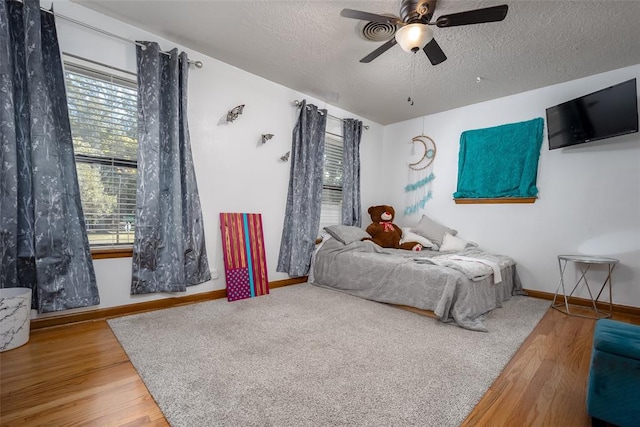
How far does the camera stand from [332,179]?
405 cm

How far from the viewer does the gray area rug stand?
1227mm

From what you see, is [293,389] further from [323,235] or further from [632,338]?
[323,235]

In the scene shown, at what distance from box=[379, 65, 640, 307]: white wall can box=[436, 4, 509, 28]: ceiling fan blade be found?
212cm

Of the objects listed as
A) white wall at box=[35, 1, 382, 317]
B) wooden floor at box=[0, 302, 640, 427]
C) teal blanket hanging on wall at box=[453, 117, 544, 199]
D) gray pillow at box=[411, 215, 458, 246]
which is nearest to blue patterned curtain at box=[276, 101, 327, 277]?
white wall at box=[35, 1, 382, 317]

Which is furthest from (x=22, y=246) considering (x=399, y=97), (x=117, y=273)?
(x=399, y=97)

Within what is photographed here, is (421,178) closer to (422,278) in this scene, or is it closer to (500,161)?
(500,161)

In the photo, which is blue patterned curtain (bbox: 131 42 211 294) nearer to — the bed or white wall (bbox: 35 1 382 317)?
white wall (bbox: 35 1 382 317)

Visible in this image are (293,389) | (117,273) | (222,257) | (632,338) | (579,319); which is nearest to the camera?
(632,338)

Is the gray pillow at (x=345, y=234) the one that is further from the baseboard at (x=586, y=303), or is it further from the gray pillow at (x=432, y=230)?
the baseboard at (x=586, y=303)

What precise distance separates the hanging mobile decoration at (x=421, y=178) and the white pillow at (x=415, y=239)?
56 centimetres

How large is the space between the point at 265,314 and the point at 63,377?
50.9 inches

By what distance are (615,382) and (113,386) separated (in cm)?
225

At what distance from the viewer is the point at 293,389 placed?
1.37 m

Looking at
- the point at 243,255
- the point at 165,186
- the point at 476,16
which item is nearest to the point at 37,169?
the point at 165,186
